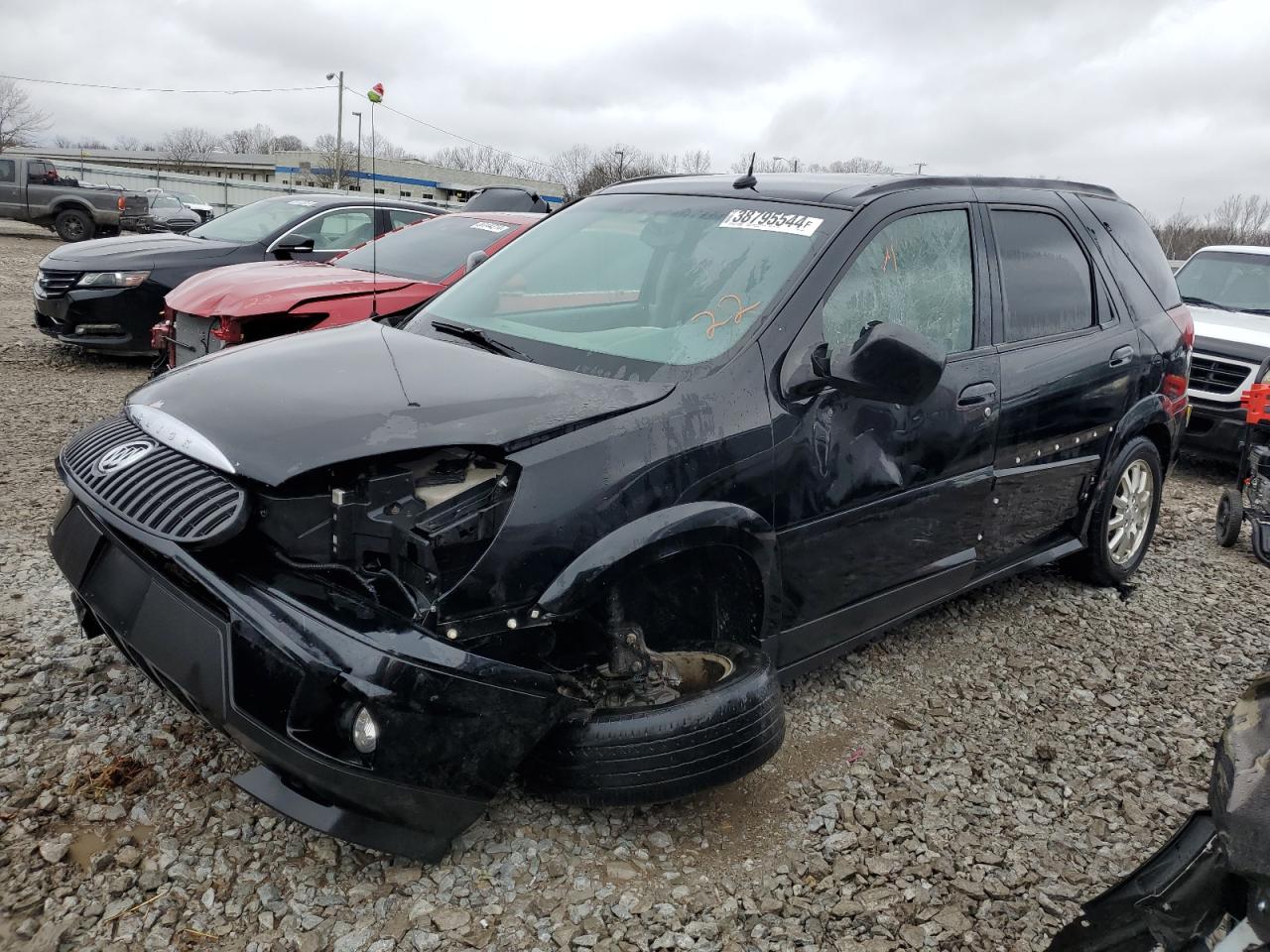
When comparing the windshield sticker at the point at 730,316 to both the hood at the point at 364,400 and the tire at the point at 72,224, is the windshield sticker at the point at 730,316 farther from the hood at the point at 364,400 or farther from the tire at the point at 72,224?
the tire at the point at 72,224

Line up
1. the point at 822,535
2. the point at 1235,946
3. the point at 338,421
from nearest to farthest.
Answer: the point at 1235,946, the point at 338,421, the point at 822,535

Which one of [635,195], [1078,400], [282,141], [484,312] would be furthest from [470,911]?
[282,141]

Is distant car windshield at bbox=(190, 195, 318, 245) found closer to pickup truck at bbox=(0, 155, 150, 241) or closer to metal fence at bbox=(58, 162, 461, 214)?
pickup truck at bbox=(0, 155, 150, 241)

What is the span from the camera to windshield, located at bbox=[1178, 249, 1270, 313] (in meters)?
9.12

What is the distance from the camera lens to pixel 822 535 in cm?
307

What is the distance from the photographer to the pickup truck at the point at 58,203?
23.0 m

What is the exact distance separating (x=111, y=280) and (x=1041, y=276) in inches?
289

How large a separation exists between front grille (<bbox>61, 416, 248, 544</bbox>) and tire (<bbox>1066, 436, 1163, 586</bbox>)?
3.85 metres

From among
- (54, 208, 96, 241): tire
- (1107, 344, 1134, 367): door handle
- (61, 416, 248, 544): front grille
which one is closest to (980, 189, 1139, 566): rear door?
(1107, 344, 1134, 367): door handle

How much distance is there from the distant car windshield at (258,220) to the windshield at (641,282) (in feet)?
18.9

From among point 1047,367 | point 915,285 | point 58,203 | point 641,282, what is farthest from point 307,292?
point 58,203

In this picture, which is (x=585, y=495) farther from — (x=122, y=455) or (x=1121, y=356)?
(x=1121, y=356)

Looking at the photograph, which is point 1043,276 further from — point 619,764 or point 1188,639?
point 619,764

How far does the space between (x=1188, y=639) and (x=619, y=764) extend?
3.25 m
